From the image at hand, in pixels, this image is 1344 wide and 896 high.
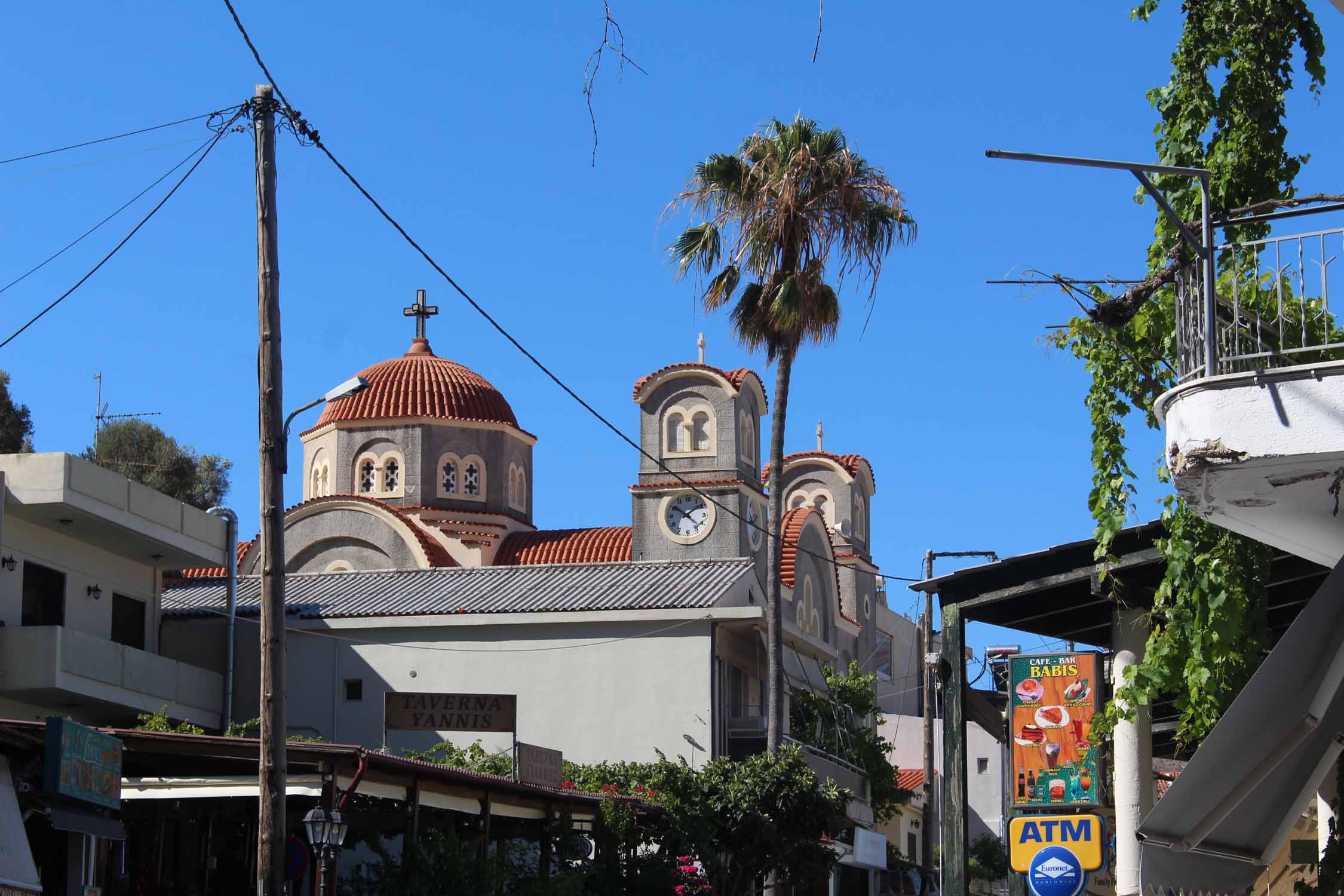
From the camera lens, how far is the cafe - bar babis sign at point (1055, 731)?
13.4 metres

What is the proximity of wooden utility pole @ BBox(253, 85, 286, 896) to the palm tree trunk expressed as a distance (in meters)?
13.0

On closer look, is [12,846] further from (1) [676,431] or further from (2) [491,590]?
(1) [676,431]

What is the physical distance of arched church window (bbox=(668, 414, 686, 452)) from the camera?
42.4 m

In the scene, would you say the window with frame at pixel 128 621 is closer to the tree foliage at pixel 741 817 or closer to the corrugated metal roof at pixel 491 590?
the corrugated metal roof at pixel 491 590

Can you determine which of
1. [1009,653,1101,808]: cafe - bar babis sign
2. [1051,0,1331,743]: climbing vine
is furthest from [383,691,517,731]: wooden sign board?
[1051,0,1331,743]: climbing vine

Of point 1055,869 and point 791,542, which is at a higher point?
point 791,542

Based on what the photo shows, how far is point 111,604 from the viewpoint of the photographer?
99.4 ft

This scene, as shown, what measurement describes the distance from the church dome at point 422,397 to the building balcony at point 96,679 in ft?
53.5

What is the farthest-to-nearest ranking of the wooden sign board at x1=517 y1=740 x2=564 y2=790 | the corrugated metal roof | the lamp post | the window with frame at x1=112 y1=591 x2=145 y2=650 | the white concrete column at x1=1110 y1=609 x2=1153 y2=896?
the corrugated metal roof, the window with frame at x1=112 y1=591 x2=145 y2=650, the wooden sign board at x1=517 y1=740 x2=564 y2=790, the lamp post, the white concrete column at x1=1110 y1=609 x2=1153 y2=896

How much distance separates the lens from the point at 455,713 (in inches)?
1000

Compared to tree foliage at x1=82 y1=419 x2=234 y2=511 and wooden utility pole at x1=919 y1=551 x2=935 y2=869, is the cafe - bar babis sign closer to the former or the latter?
wooden utility pole at x1=919 y1=551 x2=935 y2=869

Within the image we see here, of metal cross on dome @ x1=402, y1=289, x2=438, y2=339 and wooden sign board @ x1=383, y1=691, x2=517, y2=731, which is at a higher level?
metal cross on dome @ x1=402, y1=289, x2=438, y2=339

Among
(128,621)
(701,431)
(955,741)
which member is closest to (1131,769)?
(955,741)

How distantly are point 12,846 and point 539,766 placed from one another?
9.64m
